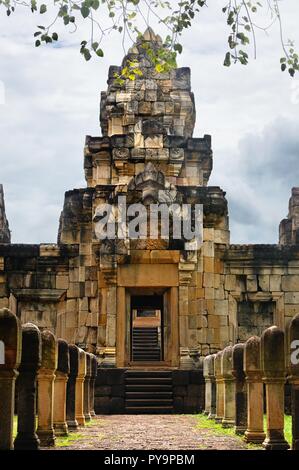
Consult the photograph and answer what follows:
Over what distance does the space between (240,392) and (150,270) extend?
28.3 feet

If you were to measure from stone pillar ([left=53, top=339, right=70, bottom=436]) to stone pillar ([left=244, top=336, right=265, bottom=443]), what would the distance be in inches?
102

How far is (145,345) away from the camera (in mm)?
28781

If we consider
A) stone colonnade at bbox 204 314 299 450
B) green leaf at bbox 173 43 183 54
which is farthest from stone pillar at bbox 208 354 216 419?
green leaf at bbox 173 43 183 54

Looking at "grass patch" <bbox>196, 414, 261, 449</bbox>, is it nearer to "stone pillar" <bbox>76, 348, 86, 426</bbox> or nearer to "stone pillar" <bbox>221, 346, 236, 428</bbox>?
"stone pillar" <bbox>221, 346, 236, 428</bbox>

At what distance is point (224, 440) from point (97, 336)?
9867mm

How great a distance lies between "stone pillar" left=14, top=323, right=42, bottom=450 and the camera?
26.5 feet

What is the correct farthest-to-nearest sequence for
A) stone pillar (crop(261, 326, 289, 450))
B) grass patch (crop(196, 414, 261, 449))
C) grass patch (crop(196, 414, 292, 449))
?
grass patch (crop(196, 414, 292, 449)) < grass patch (crop(196, 414, 261, 449)) < stone pillar (crop(261, 326, 289, 450))

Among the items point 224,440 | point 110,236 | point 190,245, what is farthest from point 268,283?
point 224,440

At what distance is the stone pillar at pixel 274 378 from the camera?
822cm

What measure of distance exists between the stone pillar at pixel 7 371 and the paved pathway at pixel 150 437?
2057mm

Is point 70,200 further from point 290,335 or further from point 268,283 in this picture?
point 290,335

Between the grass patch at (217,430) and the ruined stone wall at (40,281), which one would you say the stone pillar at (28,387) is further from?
the ruined stone wall at (40,281)

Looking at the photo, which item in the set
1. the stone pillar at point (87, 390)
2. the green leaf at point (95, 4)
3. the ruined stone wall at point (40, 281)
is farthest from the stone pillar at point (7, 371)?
the ruined stone wall at point (40, 281)

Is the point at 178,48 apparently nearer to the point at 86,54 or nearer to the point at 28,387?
the point at 86,54
